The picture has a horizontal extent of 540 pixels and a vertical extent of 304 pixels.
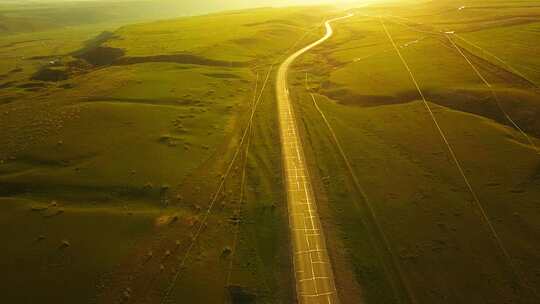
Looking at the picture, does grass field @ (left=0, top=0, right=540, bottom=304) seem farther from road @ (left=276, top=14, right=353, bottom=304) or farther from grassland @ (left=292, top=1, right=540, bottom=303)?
road @ (left=276, top=14, right=353, bottom=304)

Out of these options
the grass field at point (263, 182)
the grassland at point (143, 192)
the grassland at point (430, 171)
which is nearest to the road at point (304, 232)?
the grass field at point (263, 182)

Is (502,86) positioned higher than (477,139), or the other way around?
(502,86)

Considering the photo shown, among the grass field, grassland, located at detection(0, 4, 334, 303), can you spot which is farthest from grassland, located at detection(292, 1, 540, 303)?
grassland, located at detection(0, 4, 334, 303)

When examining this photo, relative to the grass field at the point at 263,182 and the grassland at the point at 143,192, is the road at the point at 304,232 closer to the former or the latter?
the grass field at the point at 263,182

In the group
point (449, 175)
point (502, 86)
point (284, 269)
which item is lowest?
point (284, 269)

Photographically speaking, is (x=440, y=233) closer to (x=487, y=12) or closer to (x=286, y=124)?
(x=286, y=124)

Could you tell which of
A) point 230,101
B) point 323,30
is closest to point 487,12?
point 323,30

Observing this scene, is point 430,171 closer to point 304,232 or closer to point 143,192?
point 304,232
